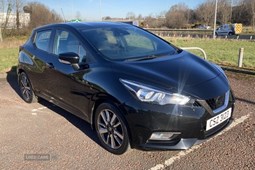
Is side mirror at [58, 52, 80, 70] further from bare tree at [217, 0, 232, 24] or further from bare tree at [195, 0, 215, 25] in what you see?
bare tree at [195, 0, 215, 25]

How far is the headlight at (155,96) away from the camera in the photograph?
8.93 ft

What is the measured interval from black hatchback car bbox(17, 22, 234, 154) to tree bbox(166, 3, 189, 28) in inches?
2922

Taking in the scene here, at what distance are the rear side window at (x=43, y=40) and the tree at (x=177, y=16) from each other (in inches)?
2898

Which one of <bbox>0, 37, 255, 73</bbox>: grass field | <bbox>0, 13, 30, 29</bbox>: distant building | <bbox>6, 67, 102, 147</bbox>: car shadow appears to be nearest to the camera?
<bbox>6, 67, 102, 147</bbox>: car shadow

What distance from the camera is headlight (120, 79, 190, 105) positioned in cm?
272

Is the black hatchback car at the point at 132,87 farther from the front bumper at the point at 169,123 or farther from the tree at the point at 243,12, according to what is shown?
the tree at the point at 243,12

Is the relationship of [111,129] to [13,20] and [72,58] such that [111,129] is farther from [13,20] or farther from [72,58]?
[13,20]

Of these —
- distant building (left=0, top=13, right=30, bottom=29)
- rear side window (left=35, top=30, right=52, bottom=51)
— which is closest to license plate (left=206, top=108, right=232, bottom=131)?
rear side window (left=35, top=30, right=52, bottom=51)

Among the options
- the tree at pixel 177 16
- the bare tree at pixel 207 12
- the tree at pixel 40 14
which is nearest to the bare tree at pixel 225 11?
the bare tree at pixel 207 12

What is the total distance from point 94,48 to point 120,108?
99cm

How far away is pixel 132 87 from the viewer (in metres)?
2.88

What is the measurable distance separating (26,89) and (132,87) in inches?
129

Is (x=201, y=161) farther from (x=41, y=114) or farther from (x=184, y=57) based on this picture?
(x=41, y=114)

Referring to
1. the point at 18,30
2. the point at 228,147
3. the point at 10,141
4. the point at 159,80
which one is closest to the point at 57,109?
the point at 10,141
